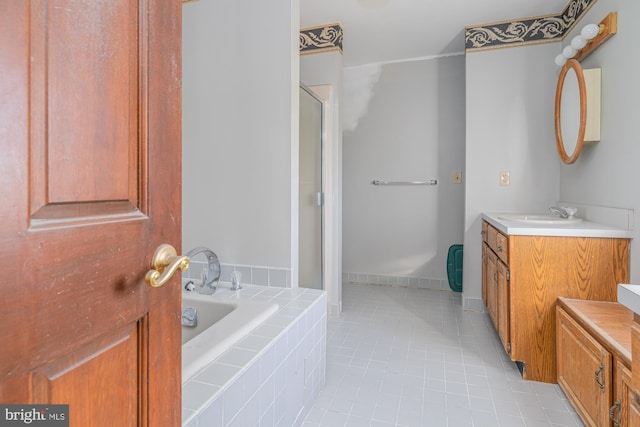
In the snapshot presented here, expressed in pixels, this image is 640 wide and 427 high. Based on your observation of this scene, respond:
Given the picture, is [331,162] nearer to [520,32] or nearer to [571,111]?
[571,111]

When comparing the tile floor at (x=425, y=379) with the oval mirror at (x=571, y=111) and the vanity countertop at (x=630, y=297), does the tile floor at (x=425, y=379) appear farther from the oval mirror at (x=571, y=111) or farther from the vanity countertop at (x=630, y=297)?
the oval mirror at (x=571, y=111)

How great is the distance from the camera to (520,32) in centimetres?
275

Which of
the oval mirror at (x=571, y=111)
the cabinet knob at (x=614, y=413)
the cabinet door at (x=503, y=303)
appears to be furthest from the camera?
the oval mirror at (x=571, y=111)

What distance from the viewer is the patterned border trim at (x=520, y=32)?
8.68ft

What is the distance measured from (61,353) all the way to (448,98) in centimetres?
362

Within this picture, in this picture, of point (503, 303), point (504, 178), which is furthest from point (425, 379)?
point (504, 178)

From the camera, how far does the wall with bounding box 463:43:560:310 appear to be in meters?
2.73

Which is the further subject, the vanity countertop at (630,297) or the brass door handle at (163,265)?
the vanity countertop at (630,297)

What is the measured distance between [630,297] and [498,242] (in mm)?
1343

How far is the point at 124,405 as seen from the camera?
1.69 feet

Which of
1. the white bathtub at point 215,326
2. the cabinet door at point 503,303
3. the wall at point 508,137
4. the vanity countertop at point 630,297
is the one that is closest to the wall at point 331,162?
the wall at point 508,137

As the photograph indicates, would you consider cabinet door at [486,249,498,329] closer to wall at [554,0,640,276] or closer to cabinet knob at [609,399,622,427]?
wall at [554,0,640,276]

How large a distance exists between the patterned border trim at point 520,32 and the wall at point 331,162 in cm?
110

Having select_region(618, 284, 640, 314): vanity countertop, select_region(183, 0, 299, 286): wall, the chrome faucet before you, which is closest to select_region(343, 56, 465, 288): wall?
select_region(183, 0, 299, 286): wall
